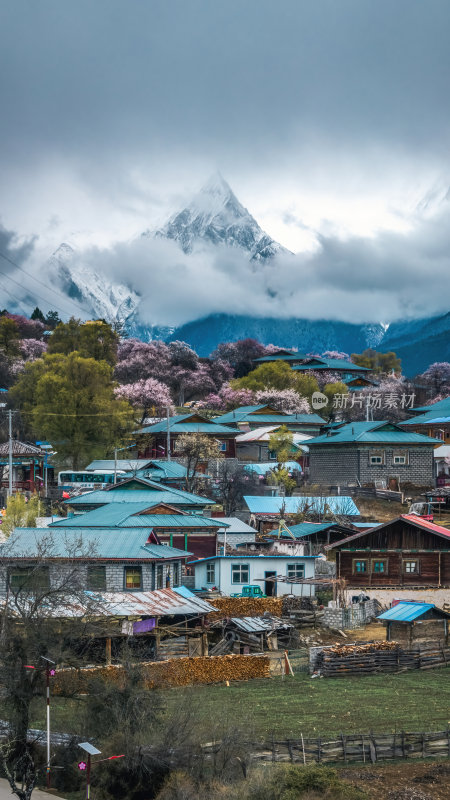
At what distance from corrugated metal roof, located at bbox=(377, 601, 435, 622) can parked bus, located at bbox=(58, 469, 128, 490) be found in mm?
37020

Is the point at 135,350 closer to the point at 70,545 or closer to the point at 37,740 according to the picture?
the point at 70,545

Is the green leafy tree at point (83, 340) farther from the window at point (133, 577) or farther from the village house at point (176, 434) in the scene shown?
the window at point (133, 577)

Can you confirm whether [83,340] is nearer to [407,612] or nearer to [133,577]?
[133,577]

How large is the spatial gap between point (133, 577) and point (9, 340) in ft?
268

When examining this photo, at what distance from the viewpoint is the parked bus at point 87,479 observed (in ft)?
242

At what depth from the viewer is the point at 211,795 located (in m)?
22.3

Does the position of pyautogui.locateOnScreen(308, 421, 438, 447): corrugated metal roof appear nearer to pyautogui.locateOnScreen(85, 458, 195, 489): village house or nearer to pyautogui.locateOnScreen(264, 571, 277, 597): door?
pyautogui.locateOnScreen(85, 458, 195, 489): village house

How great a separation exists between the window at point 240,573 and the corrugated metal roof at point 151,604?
920 centimetres

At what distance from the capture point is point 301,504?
65000mm

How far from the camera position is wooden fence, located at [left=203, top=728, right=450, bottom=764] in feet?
83.3

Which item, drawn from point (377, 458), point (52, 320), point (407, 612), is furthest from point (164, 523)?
point (52, 320)

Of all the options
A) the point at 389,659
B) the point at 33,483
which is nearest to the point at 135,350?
the point at 33,483

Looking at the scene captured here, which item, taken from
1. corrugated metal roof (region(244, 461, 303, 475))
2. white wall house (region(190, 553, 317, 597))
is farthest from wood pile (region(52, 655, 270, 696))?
corrugated metal roof (region(244, 461, 303, 475))

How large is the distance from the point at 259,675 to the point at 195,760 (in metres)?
11.8
